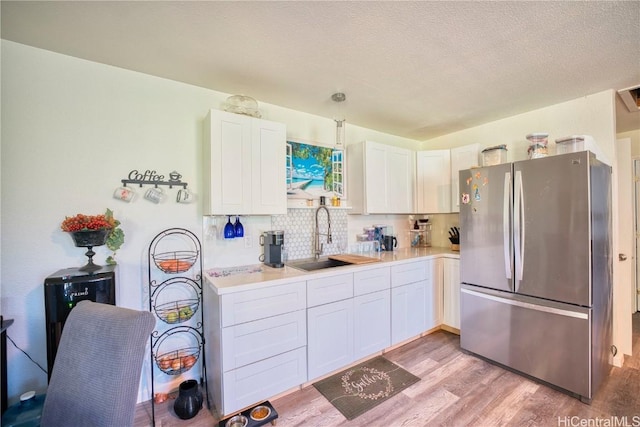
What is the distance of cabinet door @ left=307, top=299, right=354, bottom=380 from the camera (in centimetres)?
215

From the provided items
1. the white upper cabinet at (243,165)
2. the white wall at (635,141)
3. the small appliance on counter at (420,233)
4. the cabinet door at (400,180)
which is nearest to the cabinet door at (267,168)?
the white upper cabinet at (243,165)

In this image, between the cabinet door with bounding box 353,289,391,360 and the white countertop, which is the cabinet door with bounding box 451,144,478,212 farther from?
the cabinet door with bounding box 353,289,391,360

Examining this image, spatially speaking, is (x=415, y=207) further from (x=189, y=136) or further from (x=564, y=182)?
(x=189, y=136)

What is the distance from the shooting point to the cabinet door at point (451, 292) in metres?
3.01

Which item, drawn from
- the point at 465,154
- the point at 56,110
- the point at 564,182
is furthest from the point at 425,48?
the point at 56,110

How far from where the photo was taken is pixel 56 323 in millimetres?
1535

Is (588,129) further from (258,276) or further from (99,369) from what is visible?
(99,369)

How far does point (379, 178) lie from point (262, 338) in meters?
2.05

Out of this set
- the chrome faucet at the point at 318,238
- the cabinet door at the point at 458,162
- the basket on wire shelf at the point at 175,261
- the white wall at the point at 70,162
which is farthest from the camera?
the cabinet door at the point at 458,162

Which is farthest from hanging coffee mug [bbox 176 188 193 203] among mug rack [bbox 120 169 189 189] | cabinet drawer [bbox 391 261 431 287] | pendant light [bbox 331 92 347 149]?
cabinet drawer [bbox 391 261 431 287]

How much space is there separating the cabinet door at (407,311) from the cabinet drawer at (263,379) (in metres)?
1.05

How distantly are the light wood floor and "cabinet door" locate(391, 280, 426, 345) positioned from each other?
15.9 inches

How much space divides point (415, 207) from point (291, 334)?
7.44ft

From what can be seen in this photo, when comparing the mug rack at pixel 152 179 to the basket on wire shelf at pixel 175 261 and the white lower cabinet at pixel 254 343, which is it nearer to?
the basket on wire shelf at pixel 175 261
